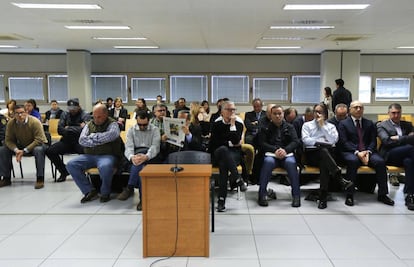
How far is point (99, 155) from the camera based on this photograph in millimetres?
4566

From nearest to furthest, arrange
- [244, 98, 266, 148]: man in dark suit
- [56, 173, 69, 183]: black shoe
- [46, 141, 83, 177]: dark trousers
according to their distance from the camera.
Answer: [46, 141, 83, 177]: dark trousers → [56, 173, 69, 183]: black shoe → [244, 98, 266, 148]: man in dark suit

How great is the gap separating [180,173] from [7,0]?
3799 millimetres

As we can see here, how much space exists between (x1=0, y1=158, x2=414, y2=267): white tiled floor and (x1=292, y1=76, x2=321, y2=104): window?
21.5 feet

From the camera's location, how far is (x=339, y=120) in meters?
4.80

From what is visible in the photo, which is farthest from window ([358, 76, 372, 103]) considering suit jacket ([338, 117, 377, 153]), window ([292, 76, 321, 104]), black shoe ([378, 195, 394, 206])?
black shoe ([378, 195, 394, 206])

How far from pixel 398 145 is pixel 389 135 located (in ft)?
0.58

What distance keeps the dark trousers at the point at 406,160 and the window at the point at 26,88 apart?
9824mm

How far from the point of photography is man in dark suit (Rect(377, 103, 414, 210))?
13.9 ft

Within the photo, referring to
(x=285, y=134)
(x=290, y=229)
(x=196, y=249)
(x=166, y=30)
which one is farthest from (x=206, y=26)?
(x=196, y=249)

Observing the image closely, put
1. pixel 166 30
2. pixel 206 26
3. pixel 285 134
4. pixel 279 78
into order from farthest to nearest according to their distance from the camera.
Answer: pixel 279 78 < pixel 166 30 < pixel 206 26 < pixel 285 134

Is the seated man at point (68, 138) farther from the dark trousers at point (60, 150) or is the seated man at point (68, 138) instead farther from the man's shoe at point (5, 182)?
the man's shoe at point (5, 182)

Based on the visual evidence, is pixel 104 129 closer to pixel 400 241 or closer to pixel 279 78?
pixel 400 241

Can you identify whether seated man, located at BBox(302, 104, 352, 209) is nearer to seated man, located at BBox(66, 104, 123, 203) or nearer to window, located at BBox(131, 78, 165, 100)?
seated man, located at BBox(66, 104, 123, 203)

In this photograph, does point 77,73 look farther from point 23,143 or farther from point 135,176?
point 135,176
